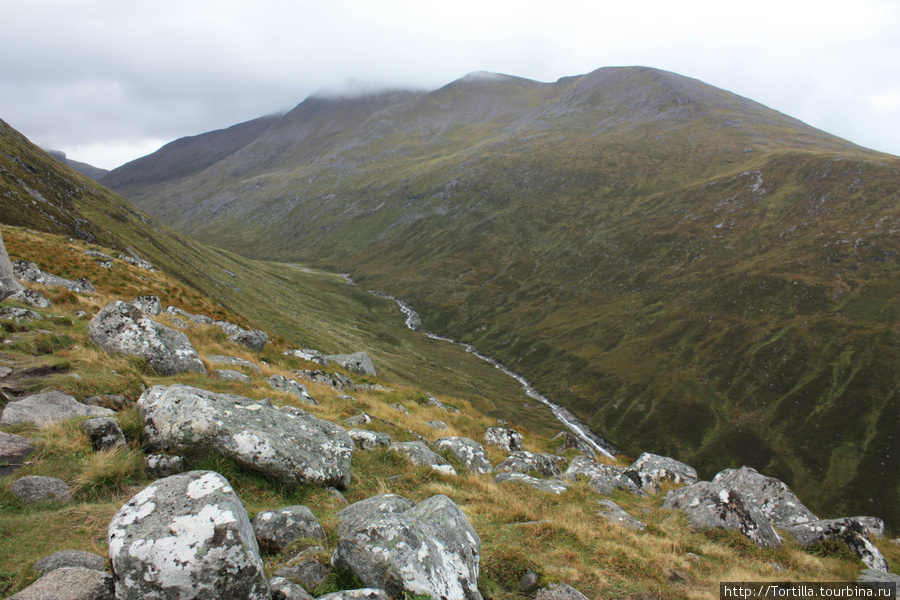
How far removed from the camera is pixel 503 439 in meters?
22.9

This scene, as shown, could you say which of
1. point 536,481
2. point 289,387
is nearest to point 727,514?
point 536,481

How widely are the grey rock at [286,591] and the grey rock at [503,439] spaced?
1723cm

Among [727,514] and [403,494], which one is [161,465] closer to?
[403,494]

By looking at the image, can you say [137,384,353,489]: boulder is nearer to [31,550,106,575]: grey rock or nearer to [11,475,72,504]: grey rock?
[11,475,72,504]: grey rock

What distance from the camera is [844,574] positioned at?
11.3 m

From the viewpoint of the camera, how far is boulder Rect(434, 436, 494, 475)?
17406 mm

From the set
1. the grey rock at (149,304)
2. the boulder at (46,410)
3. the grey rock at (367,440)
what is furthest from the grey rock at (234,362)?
the boulder at (46,410)

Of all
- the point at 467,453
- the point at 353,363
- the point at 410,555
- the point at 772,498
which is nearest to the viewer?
the point at 410,555

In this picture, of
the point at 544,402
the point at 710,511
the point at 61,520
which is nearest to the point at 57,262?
the point at 61,520

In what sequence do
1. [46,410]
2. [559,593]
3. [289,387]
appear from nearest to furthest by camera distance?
1. [559,593]
2. [46,410]
3. [289,387]

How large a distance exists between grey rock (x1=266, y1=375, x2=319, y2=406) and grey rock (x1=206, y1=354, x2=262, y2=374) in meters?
1.54

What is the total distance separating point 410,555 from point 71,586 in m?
4.42

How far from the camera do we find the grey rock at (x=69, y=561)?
5.57 meters

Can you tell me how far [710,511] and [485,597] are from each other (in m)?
10.1
